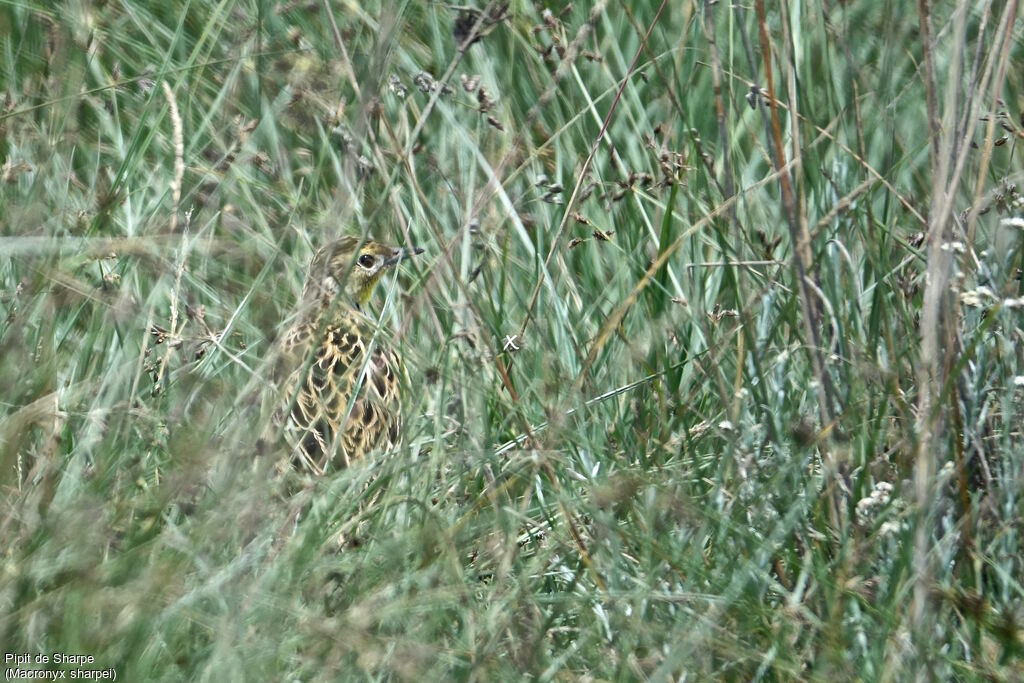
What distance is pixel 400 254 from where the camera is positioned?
4359mm

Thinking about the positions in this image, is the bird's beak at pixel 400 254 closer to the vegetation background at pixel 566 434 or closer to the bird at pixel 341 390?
the bird at pixel 341 390

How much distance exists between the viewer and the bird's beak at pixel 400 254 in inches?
170

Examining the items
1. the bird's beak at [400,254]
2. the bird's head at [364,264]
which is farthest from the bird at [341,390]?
the bird's head at [364,264]

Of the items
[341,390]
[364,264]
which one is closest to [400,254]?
[364,264]

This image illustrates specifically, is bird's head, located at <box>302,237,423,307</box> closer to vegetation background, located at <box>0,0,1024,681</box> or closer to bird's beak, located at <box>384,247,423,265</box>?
bird's beak, located at <box>384,247,423,265</box>

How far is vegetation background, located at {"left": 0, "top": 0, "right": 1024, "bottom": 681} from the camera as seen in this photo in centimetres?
249

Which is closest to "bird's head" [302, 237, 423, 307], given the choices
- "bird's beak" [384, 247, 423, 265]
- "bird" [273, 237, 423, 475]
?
"bird's beak" [384, 247, 423, 265]

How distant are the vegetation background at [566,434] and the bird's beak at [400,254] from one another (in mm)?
121

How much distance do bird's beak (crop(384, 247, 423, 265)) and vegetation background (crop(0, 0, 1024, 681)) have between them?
121mm

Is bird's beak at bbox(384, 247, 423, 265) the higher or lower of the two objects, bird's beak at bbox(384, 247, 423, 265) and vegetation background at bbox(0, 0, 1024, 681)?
the lower

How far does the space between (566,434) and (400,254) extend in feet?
4.99

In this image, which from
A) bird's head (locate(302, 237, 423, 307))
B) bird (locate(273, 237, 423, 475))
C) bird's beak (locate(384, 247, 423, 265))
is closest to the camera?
bird (locate(273, 237, 423, 475))

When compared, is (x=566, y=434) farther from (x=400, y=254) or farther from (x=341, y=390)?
(x=400, y=254)

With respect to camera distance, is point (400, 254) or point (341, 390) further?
point (400, 254)
